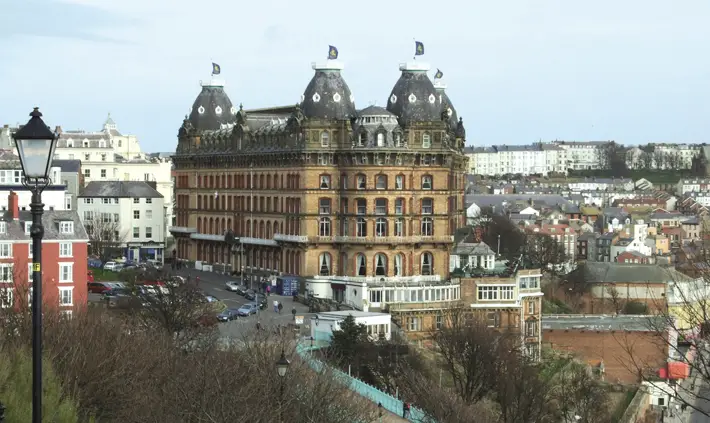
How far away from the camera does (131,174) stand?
142 m

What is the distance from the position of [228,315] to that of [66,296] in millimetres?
9562

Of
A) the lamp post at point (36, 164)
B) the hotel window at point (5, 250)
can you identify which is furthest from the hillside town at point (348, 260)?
the lamp post at point (36, 164)

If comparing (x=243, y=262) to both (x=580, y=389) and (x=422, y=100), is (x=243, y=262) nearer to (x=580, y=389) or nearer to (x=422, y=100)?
(x=422, y=100)

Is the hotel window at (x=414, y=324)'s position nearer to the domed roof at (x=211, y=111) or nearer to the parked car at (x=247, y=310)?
the parked car at (x=247, y=310)

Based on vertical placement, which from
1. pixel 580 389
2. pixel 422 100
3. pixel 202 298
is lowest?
pixel 580 389

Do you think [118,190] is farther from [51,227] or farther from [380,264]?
[51,227]

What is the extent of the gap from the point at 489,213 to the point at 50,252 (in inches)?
3685

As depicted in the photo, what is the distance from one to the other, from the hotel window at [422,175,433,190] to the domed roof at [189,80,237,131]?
23.2m

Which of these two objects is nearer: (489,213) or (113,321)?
(113,321)

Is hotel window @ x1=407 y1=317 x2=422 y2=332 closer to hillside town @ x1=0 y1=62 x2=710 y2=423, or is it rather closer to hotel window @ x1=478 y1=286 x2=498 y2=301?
hillside town @ x1=0 y1=62 x2=710 y2=423

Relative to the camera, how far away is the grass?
31859mm

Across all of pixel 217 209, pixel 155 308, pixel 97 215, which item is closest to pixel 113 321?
pixel 155 308

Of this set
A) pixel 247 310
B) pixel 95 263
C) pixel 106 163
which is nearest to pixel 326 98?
pixel 247 310

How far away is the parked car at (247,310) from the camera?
261 ft
